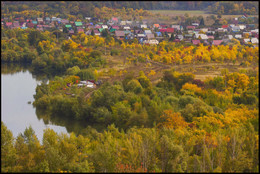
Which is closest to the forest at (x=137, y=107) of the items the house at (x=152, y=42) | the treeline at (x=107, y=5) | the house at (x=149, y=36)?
the house at (x=152, y=42)

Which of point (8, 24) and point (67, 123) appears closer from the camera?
point (67, 123)

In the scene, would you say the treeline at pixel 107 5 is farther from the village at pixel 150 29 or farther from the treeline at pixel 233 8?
the village at pixel 150 29

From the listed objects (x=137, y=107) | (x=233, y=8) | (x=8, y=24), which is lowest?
(x=137, y=107)

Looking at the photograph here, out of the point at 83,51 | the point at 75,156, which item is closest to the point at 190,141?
the point at 75,156

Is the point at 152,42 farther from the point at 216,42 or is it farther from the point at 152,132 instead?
the point at 152,132

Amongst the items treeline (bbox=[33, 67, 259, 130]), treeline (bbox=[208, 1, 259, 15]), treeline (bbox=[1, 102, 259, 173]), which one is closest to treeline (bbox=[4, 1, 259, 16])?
treeline (bbox=[208, 1, 259, 15])

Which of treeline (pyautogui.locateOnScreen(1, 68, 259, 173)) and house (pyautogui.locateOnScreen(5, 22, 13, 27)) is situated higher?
house (pyautogui.locateOnScreen(5, 22, 13, 27))

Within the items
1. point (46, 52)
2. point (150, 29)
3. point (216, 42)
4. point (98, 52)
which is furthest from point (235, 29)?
point (46, 52)

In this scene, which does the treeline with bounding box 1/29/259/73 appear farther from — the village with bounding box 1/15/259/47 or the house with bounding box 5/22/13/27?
the house with bounding box 5/22/13/27

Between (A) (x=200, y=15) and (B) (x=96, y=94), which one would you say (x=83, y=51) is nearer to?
(B) (x=96, y=94)
